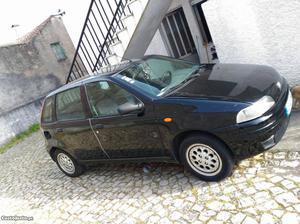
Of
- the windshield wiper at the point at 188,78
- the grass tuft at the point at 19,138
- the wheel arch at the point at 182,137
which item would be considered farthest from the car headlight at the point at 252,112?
the grass tuft at the point at 19,138

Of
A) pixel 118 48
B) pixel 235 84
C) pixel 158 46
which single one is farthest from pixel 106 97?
pixel 158 46

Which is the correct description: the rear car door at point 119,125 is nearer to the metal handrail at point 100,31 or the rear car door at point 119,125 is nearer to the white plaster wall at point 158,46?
the metal handrail at point 100,31

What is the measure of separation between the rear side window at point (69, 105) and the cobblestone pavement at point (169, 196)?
1.20m

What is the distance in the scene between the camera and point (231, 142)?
9.98 feet

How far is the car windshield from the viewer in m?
3.67

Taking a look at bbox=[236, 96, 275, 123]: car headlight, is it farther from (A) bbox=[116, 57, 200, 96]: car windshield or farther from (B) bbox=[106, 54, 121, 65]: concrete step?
(B) bbox=[106, 54, 121, 65]: concrete step

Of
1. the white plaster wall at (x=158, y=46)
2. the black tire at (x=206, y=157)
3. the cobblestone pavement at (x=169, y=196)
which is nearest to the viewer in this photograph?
the cobblestone pavement at (x=169, y=196)

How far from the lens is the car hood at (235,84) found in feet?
10.4

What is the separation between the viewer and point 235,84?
11.1 ft

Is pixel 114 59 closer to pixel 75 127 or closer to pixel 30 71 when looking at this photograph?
pixel 75 127

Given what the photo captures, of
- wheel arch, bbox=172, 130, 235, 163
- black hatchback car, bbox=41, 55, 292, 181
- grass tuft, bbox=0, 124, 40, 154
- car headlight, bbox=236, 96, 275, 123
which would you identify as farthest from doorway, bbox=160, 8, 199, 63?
grass tuft, bbox=0, 124, 40, 154

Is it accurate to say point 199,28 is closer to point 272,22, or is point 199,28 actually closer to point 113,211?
point 272,22

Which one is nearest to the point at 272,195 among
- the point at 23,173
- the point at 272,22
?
the point at 272,22

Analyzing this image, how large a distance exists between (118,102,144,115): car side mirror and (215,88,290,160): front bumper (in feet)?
3.34
